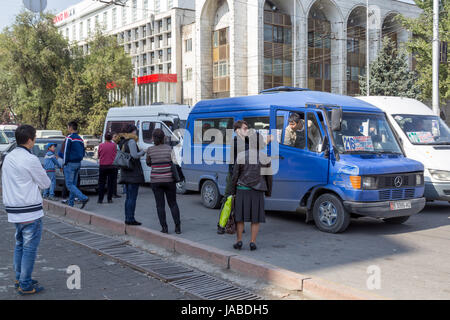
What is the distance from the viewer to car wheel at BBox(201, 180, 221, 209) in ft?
33.7

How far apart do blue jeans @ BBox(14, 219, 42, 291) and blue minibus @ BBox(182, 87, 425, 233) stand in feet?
15.7

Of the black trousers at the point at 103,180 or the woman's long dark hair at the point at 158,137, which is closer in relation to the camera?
the woman's long dark hair at the point at 158,137

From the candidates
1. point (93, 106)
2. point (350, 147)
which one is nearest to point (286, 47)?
point (93, 106)

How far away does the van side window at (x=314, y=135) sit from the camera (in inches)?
312

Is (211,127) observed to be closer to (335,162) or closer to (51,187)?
(335,162)

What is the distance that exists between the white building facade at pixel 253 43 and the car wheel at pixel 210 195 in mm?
30013

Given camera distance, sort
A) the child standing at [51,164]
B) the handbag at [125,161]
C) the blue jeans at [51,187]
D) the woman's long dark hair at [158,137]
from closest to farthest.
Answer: the woman's long dark hair at [158,137] < the handbag at [125,161] < the child standing at [51,164] < the blue jeans at [51,187]

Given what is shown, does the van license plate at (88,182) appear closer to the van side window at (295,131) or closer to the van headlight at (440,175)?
the van side window at (295,131)

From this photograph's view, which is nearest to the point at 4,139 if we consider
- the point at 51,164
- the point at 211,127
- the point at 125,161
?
the point at 51,164

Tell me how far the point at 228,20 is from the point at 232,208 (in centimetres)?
3659

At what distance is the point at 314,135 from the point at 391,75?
30.2 m

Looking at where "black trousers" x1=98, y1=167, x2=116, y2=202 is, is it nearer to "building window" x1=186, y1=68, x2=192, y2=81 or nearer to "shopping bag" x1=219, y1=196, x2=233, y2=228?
"shopping bag" x1=219, y1=196, x2=233, y2=228

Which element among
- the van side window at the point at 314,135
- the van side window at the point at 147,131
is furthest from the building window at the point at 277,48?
the van side window at the point at 314,135

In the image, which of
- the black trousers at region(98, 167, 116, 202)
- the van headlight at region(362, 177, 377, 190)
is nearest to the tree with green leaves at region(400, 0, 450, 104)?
the van headlight at region(362, 177, 377, 190)
